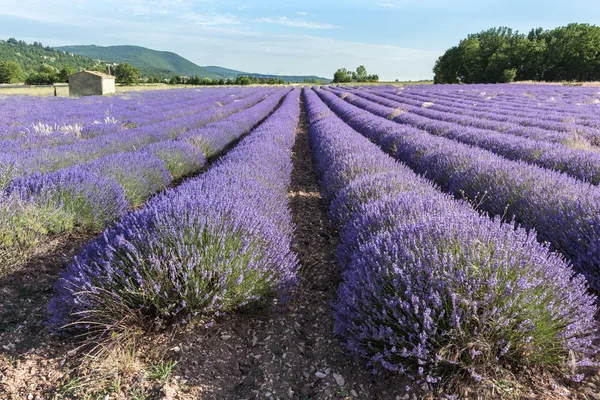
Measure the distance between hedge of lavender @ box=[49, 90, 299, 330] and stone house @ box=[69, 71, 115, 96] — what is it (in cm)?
3370

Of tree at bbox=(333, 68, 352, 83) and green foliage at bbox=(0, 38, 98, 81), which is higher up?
green foliage at bbox=(0, 38, 98, 81)

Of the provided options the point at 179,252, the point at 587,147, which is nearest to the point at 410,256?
the point at 179,252

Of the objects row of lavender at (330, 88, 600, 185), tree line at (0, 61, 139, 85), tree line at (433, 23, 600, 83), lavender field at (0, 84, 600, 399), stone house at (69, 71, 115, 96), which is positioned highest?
tree line at (433, 23, 600, 83)

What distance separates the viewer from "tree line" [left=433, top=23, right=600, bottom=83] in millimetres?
45531

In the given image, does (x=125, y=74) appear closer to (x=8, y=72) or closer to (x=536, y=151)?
(x=8, y=72)

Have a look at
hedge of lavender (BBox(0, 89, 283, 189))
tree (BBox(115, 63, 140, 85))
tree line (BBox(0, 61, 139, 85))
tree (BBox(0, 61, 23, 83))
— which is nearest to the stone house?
hedge of lavender (BBox(0, 89, 283, 189))

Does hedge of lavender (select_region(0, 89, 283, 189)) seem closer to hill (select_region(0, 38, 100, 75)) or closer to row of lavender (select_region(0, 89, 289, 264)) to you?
row of lavender (select_region(0, 89, 289, 264))

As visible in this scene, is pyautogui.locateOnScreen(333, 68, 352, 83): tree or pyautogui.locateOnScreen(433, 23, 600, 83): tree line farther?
pyautogui.locateOnScreen(333, 68, 352, 83): tree

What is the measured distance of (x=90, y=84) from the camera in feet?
101

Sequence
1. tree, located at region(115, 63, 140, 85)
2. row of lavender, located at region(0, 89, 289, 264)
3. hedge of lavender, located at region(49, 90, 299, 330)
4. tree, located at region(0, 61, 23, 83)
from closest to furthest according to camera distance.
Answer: hedge of lavender, located at region(49, 90, 299, 330), row of lavender, located at region(0, 89, 289, 264), tree, located at region(115, 63, 140, 85), tree, located at region(0, 61, 23, 83)

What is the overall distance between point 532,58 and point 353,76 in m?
47.0

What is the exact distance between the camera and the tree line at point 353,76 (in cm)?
8261

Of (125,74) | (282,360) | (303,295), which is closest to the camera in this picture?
(282,360)

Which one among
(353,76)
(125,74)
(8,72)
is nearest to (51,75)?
(8,72)
